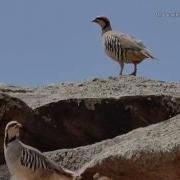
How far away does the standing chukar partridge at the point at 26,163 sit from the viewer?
9.46 metres

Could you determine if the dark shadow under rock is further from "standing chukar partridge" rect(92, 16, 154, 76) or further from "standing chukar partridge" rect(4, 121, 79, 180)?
"standing chukar partridge" rect(92, 16, 154, 76)

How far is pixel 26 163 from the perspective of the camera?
9641 mm

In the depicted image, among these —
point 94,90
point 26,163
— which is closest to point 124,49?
point 94,90

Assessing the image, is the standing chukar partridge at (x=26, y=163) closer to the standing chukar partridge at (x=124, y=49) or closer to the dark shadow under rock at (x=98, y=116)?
the dark shadow under rock at (x=98, y=116)

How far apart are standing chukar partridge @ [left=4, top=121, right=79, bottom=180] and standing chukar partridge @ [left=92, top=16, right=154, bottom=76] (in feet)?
16.4

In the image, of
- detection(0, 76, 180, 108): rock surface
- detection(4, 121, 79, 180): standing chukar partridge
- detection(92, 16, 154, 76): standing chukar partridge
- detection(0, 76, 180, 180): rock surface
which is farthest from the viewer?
detection(92, 16, 154, 76): standing chukar partridge

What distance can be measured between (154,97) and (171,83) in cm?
135

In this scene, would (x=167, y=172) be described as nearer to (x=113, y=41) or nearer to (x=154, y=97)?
(x=154, y=97)

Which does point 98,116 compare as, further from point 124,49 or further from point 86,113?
point 124,49

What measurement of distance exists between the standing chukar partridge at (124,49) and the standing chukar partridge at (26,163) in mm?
5007

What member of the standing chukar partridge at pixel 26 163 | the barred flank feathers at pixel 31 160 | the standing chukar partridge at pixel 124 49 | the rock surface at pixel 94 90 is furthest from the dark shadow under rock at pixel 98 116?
the standing chukar partridge at pixel 124 49

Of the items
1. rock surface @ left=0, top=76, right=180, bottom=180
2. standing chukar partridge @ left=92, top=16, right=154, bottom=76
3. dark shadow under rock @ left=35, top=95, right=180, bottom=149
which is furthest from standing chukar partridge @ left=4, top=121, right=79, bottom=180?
standing chukar partridge @ left=92, top=16, right=154, bottom=76

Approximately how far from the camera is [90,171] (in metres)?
8.81

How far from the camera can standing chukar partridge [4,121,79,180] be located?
9.46 m
